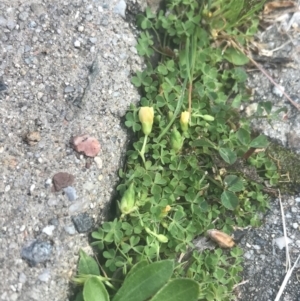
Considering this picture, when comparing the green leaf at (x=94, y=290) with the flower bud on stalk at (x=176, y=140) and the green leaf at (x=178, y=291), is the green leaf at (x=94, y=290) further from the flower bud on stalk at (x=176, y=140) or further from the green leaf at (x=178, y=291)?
the flower bud on stalk at (x=176, y=140)

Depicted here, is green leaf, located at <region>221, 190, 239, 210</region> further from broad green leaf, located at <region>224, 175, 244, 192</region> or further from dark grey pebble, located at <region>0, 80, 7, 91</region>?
dark grey pebble, located at <region>0, 80, 7, 91</region>

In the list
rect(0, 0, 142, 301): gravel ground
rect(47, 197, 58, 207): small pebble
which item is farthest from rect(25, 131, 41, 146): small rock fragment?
A: rect(47, 197, 58, 207): small pebble

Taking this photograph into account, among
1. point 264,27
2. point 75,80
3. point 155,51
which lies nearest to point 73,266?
point 75,80

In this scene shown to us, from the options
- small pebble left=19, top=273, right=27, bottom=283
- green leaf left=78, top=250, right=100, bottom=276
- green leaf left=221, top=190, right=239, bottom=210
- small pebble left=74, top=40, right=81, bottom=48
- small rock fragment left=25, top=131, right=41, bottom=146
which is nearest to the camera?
small pebble left=19, top=273, right=27, bottom=283

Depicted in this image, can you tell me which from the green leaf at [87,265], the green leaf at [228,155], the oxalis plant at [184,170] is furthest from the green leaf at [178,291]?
the green leaf at [228,155]

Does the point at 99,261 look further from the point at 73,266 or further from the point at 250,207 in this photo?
the point at 250,207

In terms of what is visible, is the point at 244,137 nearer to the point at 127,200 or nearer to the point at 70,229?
the point at 127,200
